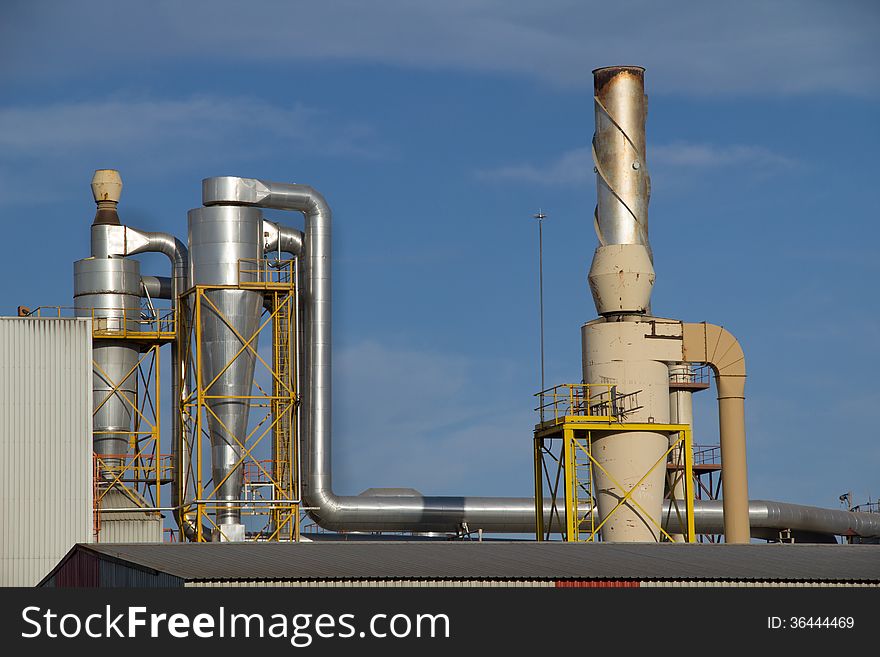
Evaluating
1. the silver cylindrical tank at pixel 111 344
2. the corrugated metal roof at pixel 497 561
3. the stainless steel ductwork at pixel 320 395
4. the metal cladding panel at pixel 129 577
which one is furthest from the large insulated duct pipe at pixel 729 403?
the metal cladding panel at pixel 129 577

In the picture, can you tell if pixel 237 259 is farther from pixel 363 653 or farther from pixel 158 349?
pixel 363 653

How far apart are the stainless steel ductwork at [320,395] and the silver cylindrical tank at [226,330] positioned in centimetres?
75

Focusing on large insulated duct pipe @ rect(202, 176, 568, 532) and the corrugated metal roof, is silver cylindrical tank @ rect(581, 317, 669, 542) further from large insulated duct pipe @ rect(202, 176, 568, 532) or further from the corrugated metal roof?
large insulated duct pipe @ rect(202, 176, 568, 532)

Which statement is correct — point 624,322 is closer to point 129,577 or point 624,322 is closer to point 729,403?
point 729,403

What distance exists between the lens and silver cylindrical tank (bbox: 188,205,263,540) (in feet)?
171

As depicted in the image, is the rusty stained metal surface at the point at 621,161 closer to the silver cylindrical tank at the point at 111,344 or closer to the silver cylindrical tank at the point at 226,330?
the silver cylindrical tank at the point at 226,330

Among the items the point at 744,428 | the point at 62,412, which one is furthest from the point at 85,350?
the point at 744,428

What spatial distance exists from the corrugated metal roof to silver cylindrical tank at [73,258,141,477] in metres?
15.9

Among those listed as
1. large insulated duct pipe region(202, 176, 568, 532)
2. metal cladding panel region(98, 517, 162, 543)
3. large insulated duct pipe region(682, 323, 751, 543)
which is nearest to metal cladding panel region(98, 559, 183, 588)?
metal cladding panel region(98, 517, 162, 543)

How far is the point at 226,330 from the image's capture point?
52406 mm

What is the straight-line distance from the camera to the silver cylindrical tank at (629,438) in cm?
4659

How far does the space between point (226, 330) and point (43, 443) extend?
7.91 metres

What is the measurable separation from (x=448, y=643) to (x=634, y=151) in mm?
23945

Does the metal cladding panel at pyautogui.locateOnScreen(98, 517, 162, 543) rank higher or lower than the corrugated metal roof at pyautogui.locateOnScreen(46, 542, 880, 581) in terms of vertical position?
higher
